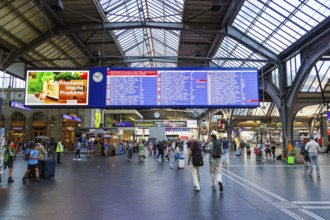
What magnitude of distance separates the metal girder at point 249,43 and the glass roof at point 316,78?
142 inches

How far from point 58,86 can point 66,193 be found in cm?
909

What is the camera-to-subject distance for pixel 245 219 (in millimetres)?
5703

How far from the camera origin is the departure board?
52.1 ft

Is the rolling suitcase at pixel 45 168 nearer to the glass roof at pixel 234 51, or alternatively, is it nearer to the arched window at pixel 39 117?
the glass roof at pixel 234 51


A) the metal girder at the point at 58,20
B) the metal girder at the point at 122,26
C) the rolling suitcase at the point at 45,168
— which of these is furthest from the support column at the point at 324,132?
the rolling suitcase at the point at 45,168

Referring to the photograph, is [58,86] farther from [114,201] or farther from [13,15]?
[114,201]

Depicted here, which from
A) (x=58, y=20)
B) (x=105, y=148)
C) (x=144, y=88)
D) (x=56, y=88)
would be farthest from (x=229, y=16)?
(x=105, y=148)

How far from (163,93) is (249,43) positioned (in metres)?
8.62

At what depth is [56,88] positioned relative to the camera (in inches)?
635

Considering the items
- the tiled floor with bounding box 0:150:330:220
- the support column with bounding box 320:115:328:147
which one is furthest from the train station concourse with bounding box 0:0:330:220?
the support column with bounding box 320:115:328:147

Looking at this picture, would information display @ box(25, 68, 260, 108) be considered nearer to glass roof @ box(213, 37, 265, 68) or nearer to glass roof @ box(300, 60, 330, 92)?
glass roof @ box(213, 37, 265, 68)

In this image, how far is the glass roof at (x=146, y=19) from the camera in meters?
19.1

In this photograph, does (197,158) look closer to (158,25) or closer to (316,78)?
(158,25)

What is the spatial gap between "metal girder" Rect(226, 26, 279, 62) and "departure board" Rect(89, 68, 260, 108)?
15.2ft
